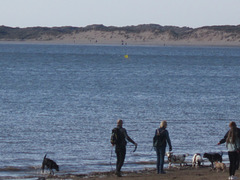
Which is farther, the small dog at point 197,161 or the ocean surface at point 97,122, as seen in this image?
the ocean surface at point 97,122

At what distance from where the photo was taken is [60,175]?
17344mm

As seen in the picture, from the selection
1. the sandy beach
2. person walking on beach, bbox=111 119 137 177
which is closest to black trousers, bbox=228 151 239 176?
the sandy beach

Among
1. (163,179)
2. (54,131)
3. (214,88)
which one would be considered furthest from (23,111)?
(214,88)

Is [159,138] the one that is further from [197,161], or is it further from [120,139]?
[197,161]

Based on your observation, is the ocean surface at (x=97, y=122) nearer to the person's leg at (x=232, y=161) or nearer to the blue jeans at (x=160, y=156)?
the blue jeans at (x=160, y=156)

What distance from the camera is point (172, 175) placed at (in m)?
16.4

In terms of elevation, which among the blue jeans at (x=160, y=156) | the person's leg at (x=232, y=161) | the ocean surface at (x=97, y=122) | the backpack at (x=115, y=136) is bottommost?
the ocean surface at (x=97, y=122)

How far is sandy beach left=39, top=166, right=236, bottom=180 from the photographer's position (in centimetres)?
1572

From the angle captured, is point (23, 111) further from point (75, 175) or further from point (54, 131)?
point (75, 175)

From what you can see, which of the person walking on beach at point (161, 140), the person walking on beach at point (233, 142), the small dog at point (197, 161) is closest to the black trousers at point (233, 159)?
the person walking on beach at point (233, 142)

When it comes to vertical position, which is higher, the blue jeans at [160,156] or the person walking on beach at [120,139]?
the person walking on beach at [120,139]

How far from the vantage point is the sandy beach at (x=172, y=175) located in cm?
1572

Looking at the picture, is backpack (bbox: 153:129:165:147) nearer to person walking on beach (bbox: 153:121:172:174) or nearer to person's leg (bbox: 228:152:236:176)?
person walking on beach (bbox: 153:121:172:174)

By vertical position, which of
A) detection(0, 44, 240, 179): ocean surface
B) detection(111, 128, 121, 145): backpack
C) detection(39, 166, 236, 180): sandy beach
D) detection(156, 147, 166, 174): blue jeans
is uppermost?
detection(111, 128, 121, 145): backpack
